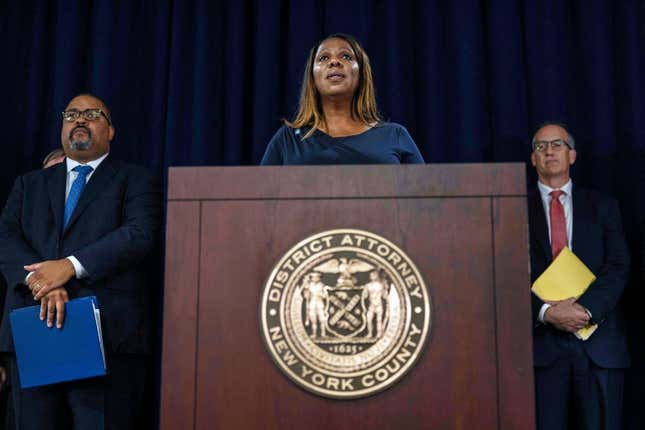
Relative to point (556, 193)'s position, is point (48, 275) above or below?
below

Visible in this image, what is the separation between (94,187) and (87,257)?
33 cm

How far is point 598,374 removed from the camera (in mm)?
2803

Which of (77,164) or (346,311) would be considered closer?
(346,311)

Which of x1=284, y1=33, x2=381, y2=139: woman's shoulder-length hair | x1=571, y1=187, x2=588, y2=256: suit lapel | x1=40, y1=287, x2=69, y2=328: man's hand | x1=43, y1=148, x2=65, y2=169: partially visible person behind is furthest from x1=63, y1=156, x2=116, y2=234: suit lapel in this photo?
x1=571, y1=187, x2=588, y2=256: suit lapel

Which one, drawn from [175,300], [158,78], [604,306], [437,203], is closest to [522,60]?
[604,306]

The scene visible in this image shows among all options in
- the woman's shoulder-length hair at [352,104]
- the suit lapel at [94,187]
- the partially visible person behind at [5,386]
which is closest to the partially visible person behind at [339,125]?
the woman's shoulder-length hair at [352,104]

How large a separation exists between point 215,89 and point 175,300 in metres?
2.10

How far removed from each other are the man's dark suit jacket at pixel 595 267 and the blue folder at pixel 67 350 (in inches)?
56.5

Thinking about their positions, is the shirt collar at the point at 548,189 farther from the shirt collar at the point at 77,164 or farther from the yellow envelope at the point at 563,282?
the shirt collar at the point at 77,164

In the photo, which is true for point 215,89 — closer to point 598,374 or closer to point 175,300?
point 598,374

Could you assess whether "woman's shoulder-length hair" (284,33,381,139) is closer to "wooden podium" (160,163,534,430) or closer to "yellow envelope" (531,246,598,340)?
"wooden podium" (160,163,534,430)

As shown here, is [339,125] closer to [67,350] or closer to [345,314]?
[345,314]

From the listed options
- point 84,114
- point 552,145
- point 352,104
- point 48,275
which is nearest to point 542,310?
point 552,145

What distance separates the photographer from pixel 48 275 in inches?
93.5
